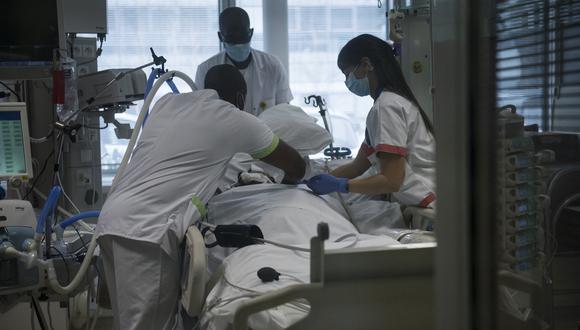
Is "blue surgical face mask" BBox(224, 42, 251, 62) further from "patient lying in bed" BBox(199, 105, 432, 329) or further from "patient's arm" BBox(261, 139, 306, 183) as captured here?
"patient's arm" BBox(261, 139, 306, 183)

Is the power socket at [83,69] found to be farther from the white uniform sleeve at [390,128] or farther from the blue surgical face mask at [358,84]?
the white uniform sleeve at [390,128]

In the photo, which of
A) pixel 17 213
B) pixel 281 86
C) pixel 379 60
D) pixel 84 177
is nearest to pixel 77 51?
pixel 84 177

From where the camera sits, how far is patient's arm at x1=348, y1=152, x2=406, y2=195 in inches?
92.9

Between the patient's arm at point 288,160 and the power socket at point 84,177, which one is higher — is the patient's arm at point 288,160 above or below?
above

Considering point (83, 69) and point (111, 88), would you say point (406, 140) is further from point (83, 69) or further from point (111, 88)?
point (83, 69)

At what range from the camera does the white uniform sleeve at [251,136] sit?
2271 millimetres

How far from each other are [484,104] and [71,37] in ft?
11.3

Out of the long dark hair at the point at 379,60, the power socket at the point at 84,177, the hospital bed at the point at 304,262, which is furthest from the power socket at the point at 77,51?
the long dark hair at the point at 379,60

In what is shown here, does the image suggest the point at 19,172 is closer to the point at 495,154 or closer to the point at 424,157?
the point at 424,157

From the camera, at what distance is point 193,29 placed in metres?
5.45

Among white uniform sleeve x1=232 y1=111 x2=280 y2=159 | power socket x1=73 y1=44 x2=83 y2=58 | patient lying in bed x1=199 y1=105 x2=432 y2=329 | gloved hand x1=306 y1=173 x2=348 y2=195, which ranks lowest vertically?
patient lying in bed x1=199 y1=105 x2=432 y2=329

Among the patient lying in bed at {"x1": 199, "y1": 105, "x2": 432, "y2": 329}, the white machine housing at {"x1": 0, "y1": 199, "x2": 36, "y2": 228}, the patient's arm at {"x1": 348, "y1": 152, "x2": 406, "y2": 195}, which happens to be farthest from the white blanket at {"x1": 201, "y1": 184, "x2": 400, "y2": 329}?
the white machine housing at {"x1": 0, "y1": 199, "x2": 36, "y2": 228}

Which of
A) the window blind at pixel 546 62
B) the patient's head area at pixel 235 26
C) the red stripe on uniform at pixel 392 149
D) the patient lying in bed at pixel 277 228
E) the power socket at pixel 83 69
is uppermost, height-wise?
the patient's head area at pixel 235 26

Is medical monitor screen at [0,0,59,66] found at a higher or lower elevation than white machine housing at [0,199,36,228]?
higher
